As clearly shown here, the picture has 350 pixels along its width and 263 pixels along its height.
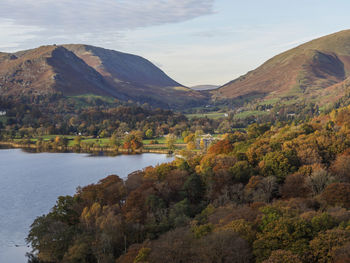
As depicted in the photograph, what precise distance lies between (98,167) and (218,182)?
3371 centimetres

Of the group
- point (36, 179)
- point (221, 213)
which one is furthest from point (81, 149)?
point (221, 213)

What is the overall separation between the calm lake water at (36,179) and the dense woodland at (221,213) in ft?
13.6

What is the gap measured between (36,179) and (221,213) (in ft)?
121

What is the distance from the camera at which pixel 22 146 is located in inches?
3757

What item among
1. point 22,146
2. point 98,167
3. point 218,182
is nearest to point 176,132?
point 22,146

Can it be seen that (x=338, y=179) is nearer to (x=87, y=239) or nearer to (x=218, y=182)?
(x=218, y=182)

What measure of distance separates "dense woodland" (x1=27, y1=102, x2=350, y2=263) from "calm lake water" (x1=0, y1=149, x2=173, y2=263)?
4.16 meters

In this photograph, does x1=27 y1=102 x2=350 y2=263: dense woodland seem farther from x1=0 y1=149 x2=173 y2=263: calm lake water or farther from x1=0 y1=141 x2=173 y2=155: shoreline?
x1=0 y1=141 x2=173 y2=155: shoreline

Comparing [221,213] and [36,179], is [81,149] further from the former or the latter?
[221,213]

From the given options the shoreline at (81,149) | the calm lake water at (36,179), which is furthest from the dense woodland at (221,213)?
the shoreline at (81,149)

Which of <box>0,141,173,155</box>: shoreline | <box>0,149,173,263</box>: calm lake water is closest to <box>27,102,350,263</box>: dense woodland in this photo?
<box>0,149,173,263</box>: calm lake water

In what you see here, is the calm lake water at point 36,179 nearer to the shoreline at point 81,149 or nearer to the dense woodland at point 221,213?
the dense woodland at point 221,213

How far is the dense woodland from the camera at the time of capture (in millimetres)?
21328

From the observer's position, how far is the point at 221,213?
1053 inches
